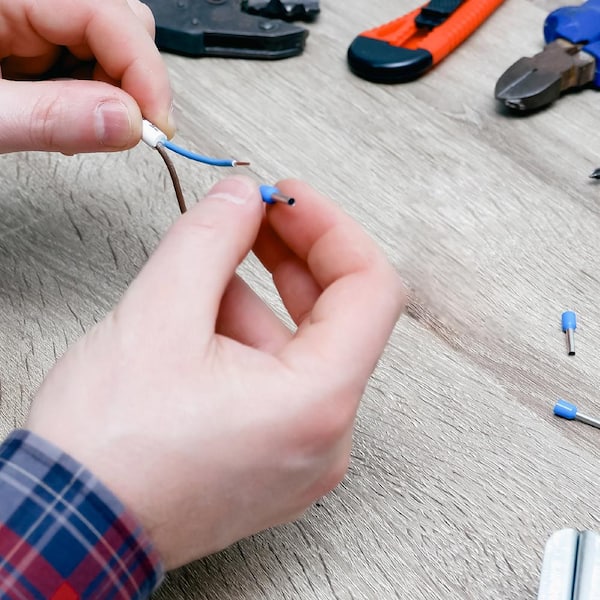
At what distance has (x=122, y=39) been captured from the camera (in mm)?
562

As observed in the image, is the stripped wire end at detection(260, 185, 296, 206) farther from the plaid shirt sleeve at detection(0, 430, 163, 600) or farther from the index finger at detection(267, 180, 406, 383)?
the plaid shirt sleeve at detection(0, 430, 163, 600)

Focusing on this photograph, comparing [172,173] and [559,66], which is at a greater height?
[559,66]

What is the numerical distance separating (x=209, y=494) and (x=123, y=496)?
0.04 meters

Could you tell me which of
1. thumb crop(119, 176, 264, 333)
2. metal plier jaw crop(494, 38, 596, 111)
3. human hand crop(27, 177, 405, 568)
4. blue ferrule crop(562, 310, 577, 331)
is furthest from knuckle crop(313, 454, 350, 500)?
metal plier jaw crop(494, 38, 596, 111)

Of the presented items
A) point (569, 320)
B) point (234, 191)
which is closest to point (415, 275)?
point (569, 320)

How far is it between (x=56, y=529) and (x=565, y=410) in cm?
33

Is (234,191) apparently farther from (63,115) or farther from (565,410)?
(565,410)

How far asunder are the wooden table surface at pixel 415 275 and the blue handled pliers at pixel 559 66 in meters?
0.02

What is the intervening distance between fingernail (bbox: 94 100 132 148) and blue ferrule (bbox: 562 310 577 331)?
1.12 feet

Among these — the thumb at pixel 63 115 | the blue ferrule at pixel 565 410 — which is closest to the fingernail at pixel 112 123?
the thumb at pixel 63 115

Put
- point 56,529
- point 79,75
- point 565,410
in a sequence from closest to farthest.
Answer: point 56,529
point 565,410
point 79,75

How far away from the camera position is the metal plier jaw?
2.28 ft

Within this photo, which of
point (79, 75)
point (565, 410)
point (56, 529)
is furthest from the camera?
point (79, 75)

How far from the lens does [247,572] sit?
415 millimetres
